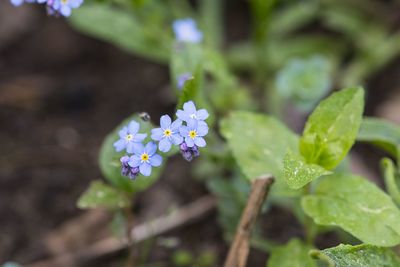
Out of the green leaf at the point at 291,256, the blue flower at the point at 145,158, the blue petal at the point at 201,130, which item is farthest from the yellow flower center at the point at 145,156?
the green leaf at the point at 291,256

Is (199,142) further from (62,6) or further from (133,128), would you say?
(62,6)

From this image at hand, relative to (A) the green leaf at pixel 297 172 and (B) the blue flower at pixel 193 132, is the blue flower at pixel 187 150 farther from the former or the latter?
(A) the green leaf at pixel 297 172

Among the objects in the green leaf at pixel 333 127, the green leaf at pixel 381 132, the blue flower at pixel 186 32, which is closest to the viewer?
the green leaf at pixel 333 127

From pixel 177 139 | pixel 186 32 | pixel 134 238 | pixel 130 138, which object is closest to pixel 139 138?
pixel 130 138

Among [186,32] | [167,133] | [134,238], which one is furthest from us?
[186,32]

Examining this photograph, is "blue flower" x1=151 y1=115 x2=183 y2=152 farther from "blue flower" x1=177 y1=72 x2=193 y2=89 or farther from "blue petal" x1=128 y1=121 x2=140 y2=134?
"blue flower" x1=177 y1=72 x2=193 y2=89

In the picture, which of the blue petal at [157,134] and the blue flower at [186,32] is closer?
the blue petal at [157,134]

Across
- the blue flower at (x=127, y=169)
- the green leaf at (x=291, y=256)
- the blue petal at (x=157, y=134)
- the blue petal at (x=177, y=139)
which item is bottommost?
the green leaf at (x=291, y=256)
